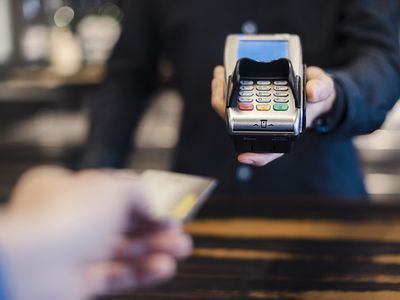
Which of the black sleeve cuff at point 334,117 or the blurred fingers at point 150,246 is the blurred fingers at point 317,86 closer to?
the black sleeve cuff at point 334,117

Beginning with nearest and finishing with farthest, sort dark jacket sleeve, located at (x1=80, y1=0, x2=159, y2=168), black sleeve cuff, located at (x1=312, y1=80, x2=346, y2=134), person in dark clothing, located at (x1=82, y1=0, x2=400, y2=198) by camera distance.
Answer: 1. black sleeve cuff, located at (x1=312, y1=80, x2=346, y2=134)
2. person in dark clothing, located at (x1=82, y1=0, x2=400, y2=198)
3. dark jacket sleeve, located at (x1=80, y1=0, x2=159, y2=168)

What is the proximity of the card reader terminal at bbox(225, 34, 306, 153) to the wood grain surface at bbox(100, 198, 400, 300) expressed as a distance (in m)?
0.14

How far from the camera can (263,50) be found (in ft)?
2.17

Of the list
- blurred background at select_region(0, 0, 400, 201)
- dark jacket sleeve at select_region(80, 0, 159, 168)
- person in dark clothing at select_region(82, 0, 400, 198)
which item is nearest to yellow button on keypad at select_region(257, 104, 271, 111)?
person in dark clothing at select_region(82, 0, 400, 198)

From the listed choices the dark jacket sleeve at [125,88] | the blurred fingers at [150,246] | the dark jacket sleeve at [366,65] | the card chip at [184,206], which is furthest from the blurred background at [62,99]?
the blurred fingers at [150,246]

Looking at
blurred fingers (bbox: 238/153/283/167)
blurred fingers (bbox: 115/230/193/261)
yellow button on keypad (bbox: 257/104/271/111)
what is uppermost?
yellow button on keypad (bbox: 257/104/271/111)

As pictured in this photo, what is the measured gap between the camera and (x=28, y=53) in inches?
85.5

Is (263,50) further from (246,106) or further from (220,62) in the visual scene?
(220,62)

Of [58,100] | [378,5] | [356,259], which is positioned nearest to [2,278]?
[356,259]

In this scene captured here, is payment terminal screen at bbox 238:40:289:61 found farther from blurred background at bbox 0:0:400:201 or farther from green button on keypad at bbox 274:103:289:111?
blurred background at bbox 0:0:400:201

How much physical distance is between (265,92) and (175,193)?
141mm

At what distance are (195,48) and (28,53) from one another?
124cm

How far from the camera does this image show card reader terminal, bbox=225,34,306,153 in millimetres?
591

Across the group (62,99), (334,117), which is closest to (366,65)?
(334,117)
